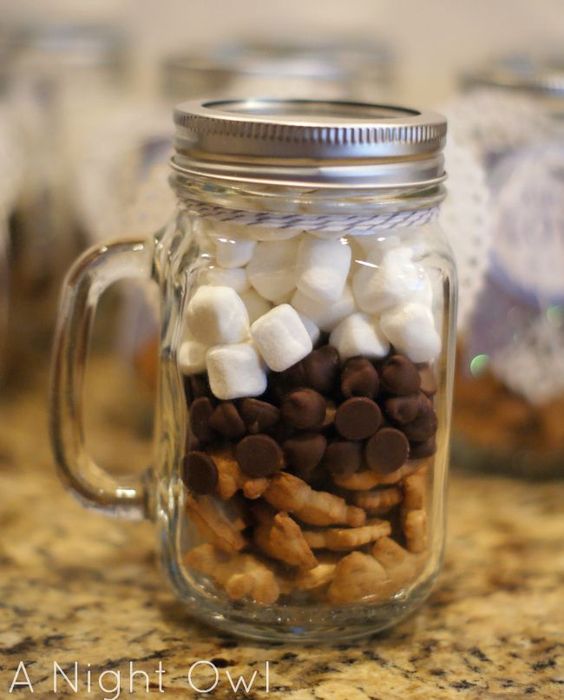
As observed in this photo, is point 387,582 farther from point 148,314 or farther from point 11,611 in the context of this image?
→ point 148,314

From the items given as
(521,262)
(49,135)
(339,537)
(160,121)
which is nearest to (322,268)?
(339,537)

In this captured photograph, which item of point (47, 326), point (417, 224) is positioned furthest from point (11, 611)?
point (47, 326)

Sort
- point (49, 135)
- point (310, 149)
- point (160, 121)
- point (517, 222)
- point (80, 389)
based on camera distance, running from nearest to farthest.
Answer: point (310, 149) → point (80, 389) → point (517, 222) → point (160, 121) → point (49, 135)

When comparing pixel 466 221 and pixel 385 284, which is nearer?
pixel 385 284

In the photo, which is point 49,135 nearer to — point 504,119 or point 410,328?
point 504,119

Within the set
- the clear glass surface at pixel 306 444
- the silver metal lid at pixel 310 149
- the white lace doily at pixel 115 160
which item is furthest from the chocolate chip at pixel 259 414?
the white lace doily at pixel 115 160

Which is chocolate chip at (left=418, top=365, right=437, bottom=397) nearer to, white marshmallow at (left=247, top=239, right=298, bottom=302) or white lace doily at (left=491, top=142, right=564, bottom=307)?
white marshmallow at (left=247, top=239, right=298, bottom=302)

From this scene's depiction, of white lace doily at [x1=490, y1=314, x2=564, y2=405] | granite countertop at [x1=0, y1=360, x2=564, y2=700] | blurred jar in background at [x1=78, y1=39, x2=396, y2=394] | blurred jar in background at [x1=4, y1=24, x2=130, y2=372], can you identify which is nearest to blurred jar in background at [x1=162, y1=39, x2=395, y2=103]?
blurred jar in background at [x1=78, y1=39, x2=396, y2=394]
